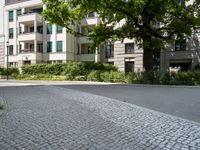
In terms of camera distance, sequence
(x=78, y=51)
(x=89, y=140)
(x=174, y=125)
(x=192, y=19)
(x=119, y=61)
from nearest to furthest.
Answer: (x=89, y=140)
(x=174, y=125)
(x=192, y=19)
(x=119, y=61)
(x=78, y=51)

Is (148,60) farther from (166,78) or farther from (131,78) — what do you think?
(166,78)

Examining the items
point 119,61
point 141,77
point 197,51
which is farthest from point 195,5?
point 119,61

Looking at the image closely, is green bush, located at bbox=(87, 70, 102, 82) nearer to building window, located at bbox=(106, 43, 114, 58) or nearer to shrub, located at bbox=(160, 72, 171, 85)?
shrub, located at bbox=(160, 72, 171, 85)

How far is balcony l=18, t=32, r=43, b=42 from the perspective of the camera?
4584cm

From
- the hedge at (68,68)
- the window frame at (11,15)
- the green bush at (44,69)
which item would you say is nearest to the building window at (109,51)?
the hedge at (68,68)

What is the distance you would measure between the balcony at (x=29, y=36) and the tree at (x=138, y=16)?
20073mm

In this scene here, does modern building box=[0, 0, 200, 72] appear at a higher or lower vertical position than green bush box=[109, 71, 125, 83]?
higher

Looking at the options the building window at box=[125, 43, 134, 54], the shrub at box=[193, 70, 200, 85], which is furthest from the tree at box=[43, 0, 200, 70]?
the building window at box=[125, 43, 134, 54]

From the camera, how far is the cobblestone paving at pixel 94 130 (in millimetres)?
5273

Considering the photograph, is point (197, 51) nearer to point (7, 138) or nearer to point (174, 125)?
point (174, 125)

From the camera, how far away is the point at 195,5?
81.9ft

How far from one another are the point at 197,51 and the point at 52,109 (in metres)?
29.1

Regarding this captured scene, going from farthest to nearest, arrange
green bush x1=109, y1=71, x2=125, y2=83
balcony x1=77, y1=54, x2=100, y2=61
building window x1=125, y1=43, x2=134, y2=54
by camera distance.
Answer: balcony x1=77, y1=54, x2=100, y2=61 < building window x1=125, y1=43, x2=134, y2=54 < green bush x1=109, y1=71, x2=125, y2=83

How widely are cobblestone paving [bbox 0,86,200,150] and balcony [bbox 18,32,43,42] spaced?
3823 cm
